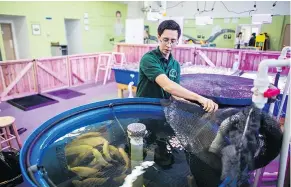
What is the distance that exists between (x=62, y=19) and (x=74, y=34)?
1.16m

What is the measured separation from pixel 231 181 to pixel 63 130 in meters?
1.28

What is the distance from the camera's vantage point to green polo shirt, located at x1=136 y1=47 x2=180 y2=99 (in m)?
1.82

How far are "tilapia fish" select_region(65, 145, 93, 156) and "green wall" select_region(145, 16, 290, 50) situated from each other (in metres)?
10.5

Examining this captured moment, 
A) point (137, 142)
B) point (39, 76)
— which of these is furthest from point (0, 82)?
point (137, 142)

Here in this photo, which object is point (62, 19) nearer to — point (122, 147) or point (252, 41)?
point (252, 41)

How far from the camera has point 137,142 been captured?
1.50 m


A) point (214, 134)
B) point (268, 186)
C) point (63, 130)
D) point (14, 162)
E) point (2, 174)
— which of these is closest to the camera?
point (214, 134)

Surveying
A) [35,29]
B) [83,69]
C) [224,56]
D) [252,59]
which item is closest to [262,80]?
[252,59]

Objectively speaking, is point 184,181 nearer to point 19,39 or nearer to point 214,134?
point 214,134

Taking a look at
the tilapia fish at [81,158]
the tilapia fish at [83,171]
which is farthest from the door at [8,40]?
the tilapia fish at [83,171]

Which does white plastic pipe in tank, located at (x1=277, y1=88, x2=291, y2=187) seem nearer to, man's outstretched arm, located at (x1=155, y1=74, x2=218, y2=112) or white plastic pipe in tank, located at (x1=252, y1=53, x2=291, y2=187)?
white plastic pipe in tank, located at (x1=252, y1=53, x2=291, y2=187)

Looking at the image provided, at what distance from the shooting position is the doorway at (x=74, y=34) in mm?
9945

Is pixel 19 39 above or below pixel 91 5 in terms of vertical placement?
below

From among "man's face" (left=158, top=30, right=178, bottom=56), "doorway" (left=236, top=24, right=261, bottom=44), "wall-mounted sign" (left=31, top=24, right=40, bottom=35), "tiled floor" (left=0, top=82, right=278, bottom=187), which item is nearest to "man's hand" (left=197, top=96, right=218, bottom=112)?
"man's face" (left=158, top=30, right=178, bottom=56)
